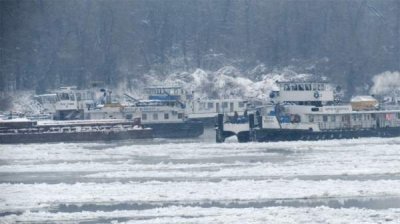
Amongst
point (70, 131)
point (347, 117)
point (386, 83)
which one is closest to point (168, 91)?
point (70, 131)

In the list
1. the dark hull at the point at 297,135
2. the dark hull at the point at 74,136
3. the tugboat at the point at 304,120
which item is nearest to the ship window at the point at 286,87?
the tugboat at the point at 304,120

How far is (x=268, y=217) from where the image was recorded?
24.9m

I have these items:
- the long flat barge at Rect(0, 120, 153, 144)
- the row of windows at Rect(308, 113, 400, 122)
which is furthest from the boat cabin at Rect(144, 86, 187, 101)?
the row of windows at Rect(308, 113, 400, 122)

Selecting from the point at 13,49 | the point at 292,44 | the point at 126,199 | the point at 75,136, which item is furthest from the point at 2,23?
the point at 126,199

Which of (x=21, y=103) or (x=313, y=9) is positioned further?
(x=313, y=9)

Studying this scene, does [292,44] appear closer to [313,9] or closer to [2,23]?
[313,9]

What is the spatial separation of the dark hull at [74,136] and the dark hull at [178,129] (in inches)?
132

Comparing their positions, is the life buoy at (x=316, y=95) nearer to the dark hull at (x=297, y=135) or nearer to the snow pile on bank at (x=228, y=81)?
the dark hull at (x=297, y=135)

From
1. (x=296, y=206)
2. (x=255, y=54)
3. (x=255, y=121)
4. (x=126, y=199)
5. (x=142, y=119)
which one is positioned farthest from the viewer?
(x=255, y=54)

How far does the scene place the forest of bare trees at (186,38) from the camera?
104m

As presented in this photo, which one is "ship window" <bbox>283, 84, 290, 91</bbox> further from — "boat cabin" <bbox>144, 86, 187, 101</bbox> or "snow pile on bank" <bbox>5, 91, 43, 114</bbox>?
"snow pile on bank" <bbox>5, 91, 43, 114</bbox>

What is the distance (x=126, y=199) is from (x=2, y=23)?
80117 mm

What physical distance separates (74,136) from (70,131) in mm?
939

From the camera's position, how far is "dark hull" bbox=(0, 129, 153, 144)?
62250mm
